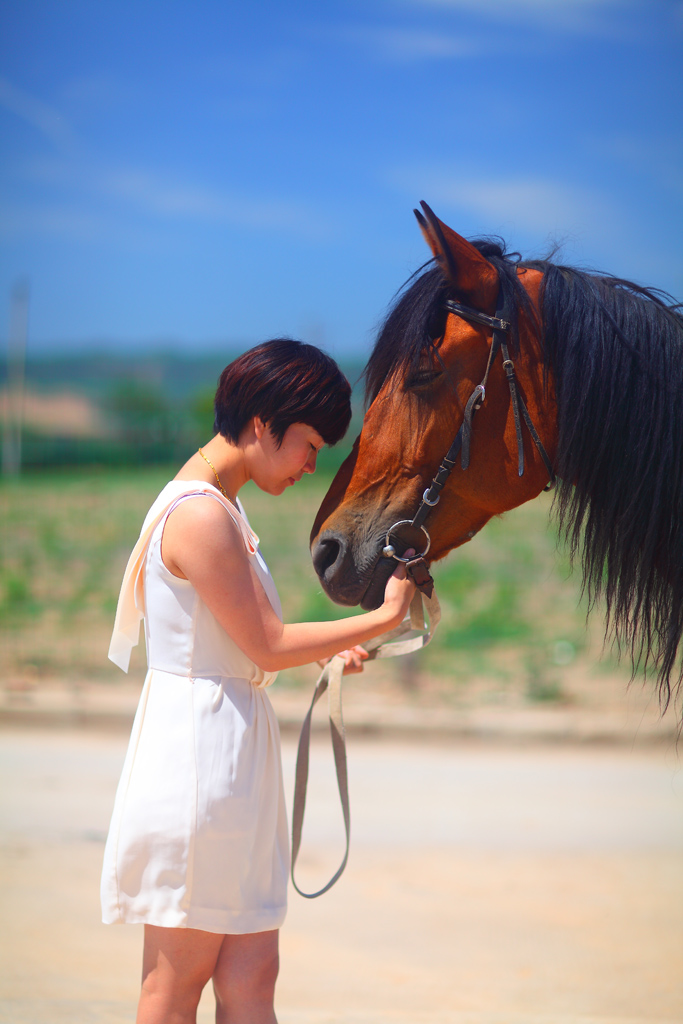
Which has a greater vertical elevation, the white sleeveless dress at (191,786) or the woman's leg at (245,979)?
the white sleeveless dress at (191,786)

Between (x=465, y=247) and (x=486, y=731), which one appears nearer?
(x=465, y=247)

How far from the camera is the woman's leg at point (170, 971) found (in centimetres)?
152

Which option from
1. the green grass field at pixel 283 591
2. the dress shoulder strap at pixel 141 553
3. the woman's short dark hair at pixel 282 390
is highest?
the woman's short dark hair at pixel 282 390

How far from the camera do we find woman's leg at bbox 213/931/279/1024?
1.60 m

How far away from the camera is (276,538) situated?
8.89 meters

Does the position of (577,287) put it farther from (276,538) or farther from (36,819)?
(276,538)

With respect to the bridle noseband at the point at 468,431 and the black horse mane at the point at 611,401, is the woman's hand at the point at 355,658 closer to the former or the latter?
the bridle noseband at the point at 468,431

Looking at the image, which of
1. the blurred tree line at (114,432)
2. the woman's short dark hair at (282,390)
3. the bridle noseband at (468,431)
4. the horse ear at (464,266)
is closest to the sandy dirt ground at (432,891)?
the bridle noseband at (468,431)

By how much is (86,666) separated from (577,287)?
5653 millimetres

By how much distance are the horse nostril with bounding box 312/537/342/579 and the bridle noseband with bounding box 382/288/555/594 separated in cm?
13

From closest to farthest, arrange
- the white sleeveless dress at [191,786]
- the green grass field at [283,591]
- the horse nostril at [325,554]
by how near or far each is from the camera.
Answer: the white sleeveless dress at [191,786], the horse nostril at [325,554], the green grass field at [283,591]

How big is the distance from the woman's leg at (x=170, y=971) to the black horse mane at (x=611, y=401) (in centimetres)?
118

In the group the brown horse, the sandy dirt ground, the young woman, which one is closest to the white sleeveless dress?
the young woman

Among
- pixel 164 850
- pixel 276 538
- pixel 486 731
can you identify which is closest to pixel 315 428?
pixel 164 850
